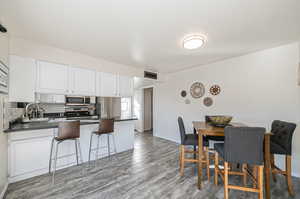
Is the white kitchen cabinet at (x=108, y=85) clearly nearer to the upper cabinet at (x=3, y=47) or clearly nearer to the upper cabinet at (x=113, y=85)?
the upper cabinet at (x=113, y=85)

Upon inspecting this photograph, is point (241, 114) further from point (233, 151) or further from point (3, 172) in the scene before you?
point (3, 172)

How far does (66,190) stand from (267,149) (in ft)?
9.69

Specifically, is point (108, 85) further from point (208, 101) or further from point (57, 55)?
point (208, 101)

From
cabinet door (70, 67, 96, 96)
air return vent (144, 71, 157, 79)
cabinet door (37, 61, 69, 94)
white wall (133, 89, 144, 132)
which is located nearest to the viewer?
cabinet door (37, 61, 69, 94)

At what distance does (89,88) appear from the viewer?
304 cm

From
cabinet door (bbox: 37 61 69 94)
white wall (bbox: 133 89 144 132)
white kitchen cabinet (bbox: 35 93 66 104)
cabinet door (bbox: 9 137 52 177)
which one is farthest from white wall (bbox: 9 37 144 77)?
white wall (bbox: 133 89 144 132)

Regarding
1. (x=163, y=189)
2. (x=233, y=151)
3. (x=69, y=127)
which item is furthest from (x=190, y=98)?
(x=69, y=127)

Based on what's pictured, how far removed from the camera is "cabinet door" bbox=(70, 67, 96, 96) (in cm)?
282

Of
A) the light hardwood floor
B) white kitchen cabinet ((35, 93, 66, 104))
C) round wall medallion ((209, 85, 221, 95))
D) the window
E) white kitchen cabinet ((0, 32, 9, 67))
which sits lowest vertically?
the light hardwood floor

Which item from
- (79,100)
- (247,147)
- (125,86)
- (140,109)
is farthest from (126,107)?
(247,147)

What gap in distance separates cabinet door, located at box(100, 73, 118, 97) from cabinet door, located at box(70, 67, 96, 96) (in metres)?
0.20

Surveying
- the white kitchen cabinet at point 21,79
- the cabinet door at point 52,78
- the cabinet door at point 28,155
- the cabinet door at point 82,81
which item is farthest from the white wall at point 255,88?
the white kitchen cabinet at point 21,79

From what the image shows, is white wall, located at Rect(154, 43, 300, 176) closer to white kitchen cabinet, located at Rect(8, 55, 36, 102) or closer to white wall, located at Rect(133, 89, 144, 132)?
white wall, located at Rect(133, 89, 144, 132)

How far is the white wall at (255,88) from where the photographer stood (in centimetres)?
230
